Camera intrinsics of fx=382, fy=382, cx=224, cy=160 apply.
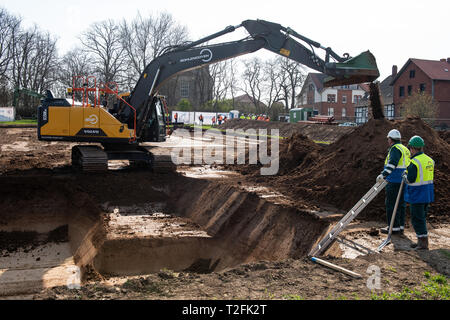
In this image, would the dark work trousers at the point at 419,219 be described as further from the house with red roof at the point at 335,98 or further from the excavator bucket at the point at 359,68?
the house with red roof at the point at 335,98

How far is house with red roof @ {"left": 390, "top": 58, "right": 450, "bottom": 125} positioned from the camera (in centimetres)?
4472

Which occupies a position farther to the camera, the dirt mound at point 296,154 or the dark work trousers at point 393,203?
the dirt mound at point 296,154

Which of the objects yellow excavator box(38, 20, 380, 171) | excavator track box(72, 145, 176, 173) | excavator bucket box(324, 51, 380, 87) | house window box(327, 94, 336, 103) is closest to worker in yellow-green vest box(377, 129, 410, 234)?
excavator bucket box(324, 51, 380, 87)

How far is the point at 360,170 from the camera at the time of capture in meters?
9.30

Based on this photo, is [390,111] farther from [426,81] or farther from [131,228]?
[131,228]

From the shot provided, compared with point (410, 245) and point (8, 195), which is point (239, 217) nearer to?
point (410, 245)

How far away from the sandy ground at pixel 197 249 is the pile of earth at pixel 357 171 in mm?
492

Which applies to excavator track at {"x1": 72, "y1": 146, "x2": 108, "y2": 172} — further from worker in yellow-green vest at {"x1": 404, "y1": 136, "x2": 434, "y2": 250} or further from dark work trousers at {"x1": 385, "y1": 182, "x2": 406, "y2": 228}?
worker in yellow-green vest at {"x1": 404, "y1": 136, "x2": 434, "y2": 250}

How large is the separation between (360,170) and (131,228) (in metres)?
5.71

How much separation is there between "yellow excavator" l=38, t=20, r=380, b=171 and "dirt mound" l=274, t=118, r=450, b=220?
1.62 m

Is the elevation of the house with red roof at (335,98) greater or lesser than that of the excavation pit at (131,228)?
greater

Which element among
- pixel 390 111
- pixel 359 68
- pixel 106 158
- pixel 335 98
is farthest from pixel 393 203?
pixel 335 98

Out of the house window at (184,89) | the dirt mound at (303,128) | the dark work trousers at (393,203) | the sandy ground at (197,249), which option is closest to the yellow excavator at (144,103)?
the sandy ground at (197,249)

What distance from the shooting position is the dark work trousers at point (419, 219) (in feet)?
20.4
